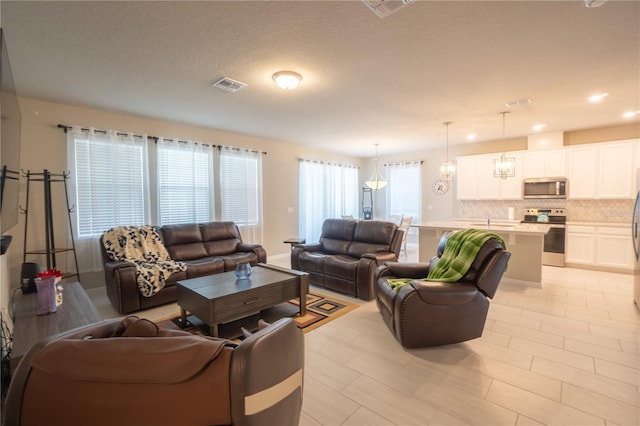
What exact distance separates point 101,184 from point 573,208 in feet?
25.7

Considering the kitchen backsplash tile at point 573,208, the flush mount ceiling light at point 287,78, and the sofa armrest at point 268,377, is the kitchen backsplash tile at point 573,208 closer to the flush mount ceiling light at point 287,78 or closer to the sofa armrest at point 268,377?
the flush mount ceiling light at point 287,78

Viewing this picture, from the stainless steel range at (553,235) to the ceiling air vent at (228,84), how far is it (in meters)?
5.63

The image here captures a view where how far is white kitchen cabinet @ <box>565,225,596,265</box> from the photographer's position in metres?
5.10

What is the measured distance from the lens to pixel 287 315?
339cm

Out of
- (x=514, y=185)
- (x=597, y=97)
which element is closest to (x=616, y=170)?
(x=514, y=185)

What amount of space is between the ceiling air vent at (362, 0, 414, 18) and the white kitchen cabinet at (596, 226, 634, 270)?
548 cm

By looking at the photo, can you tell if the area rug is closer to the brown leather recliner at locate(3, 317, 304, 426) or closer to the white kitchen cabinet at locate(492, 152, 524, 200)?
the brown leather recliner at locate(3, 317, 304, 426)

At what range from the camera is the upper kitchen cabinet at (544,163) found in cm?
541

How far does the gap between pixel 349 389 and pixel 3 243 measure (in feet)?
7.91

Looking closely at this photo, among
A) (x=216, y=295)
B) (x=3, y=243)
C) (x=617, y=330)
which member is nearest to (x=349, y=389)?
(x=216, y=295)

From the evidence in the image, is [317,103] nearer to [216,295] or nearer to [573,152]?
[216,295]

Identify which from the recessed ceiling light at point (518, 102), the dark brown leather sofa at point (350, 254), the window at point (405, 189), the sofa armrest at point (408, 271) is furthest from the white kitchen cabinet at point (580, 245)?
the sofa armrest at point (408, 271)

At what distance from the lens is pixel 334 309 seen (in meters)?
3.55

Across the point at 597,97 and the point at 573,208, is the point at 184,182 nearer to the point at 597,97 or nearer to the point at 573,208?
the point at 597,97
